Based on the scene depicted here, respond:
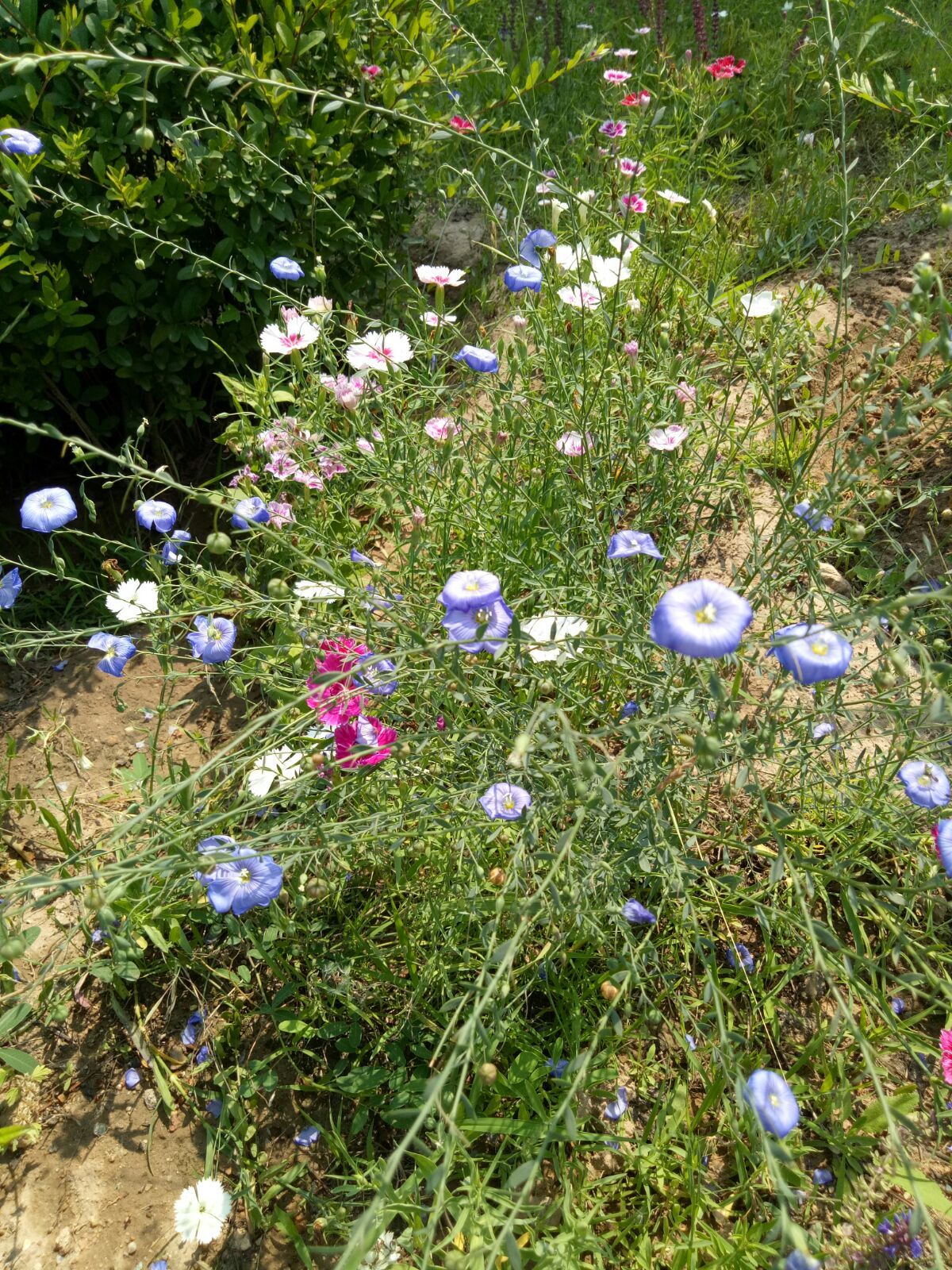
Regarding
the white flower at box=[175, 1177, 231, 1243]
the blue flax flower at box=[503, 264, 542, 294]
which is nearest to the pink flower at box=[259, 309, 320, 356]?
the blue flax flower at box=[503, 264, 542, 294]

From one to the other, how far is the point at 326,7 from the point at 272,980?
260 centimetres

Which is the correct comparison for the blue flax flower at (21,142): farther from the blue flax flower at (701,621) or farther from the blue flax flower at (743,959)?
the blue flax flower at (743,959)

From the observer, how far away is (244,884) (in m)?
1.59

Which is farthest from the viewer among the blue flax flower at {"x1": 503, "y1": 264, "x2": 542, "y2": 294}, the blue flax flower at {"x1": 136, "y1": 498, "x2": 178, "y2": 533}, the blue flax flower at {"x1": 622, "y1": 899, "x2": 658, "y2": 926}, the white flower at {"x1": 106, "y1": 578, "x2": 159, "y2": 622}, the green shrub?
the green shrub

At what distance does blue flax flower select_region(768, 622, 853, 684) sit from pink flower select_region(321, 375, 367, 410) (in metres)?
1.21

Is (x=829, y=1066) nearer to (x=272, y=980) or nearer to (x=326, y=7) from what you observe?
(x=272, y=980)

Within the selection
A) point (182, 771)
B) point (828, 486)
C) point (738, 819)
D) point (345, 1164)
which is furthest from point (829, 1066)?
point (182, 771)

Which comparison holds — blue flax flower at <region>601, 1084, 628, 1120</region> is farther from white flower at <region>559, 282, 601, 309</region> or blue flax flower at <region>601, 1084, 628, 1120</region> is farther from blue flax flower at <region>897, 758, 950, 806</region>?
white flower at <region>559, 282, 601, 309</region>

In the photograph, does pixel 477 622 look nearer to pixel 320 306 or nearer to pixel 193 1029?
pixel 193 1029

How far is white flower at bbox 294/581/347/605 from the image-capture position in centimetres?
172

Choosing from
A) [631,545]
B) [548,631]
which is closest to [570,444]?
[631,545]

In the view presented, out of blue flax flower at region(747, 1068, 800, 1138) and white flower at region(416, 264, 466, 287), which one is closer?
blue flax flower at region(747, 1068, 800, 1138)

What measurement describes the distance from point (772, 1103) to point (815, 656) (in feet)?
1.94

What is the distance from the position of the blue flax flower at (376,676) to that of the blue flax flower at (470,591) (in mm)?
142
